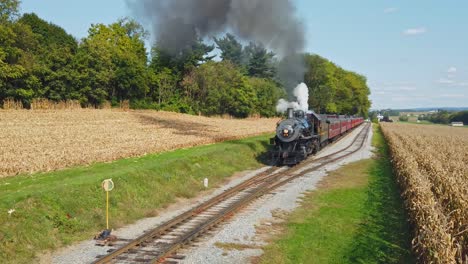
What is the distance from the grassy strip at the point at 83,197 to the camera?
1269 cm

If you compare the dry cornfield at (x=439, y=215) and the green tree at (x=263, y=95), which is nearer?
the dry cornfield at (x=439, y=215)

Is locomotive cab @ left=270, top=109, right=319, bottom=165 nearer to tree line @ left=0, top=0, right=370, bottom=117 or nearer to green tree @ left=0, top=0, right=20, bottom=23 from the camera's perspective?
tree line @ left=0, top=0, right=370, bottom=117

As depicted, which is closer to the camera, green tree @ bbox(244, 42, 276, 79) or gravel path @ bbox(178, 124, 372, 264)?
gravel path @ bbox(178, 124, 372, 264)

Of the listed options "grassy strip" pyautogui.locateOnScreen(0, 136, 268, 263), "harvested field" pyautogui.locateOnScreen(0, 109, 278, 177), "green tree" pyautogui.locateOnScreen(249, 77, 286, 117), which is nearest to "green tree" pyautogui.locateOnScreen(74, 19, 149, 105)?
"harvested field" pyautogui.locateOnScreen(0, 109, 278, 177)

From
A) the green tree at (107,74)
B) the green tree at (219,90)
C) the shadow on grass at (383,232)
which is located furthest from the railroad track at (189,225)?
the green tree at (219,90)

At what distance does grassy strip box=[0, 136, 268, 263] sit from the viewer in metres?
12.7

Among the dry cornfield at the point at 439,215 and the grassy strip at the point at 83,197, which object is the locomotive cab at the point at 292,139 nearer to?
the grassy strip at the point at 83,197

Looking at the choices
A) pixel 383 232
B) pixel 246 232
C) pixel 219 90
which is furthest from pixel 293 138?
pixel 219 90

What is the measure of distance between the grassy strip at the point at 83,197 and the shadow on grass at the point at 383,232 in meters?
8.17

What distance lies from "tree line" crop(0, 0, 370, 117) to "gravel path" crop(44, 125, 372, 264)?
18.6m

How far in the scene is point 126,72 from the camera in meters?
64.8

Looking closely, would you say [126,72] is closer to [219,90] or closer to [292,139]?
[219,90]

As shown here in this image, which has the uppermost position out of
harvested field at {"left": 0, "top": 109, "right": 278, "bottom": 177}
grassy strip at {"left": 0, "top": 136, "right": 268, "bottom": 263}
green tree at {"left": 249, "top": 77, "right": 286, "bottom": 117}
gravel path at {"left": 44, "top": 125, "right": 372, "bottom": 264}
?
green tree at {"left": 249, "top": 77, "right": 286, "bottom": 117}

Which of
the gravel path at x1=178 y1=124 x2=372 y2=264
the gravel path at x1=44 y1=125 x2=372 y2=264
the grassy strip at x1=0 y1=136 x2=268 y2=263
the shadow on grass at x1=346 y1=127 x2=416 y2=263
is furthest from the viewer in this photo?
the grassy strip at x1=0 y1=136 x2=268 y2=263
